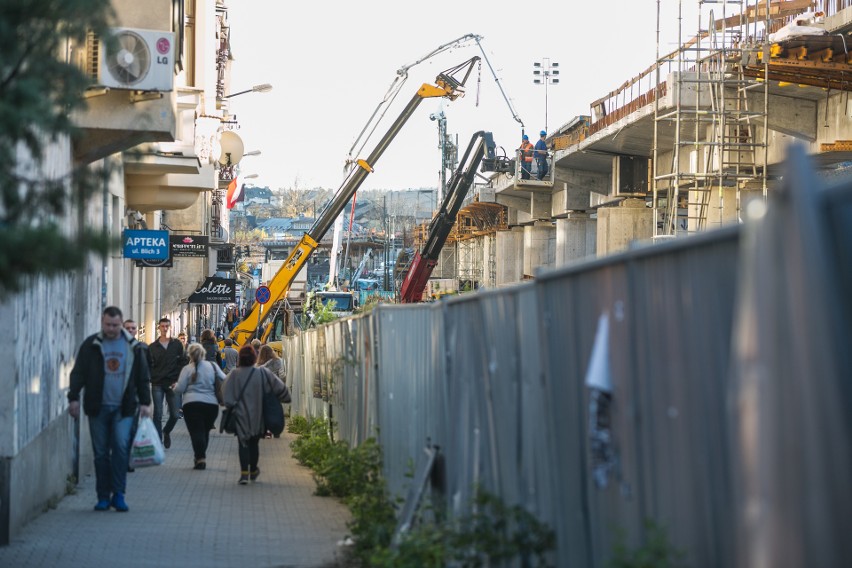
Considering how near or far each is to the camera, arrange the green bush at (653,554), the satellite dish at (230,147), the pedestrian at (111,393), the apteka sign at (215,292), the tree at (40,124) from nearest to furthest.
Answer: the green bush at (653,554), the tree at (40,124), the pedestrian at (111,393), the satellite dish at (230,147), the apteka sign at (215,292)

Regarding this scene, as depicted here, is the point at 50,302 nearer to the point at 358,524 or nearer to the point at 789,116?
the point at 358,524

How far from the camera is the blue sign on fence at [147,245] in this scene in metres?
21.3

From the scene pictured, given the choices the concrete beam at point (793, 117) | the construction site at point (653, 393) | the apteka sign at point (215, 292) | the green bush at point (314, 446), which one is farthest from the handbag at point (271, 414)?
the apteka sign at point (215, 292)

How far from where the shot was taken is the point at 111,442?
1238 centimetres

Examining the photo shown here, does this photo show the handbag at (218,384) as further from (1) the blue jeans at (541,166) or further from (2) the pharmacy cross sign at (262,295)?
(1) the blue jeans at (541,166)

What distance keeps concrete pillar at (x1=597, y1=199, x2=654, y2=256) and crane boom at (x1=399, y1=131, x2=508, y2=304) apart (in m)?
4.59

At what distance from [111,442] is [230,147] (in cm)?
2325

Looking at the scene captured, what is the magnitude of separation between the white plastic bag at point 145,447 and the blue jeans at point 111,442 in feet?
0.49

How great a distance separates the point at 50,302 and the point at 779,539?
10745 mm

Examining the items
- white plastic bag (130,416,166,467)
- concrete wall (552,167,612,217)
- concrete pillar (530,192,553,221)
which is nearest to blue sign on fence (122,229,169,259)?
white plastic bag (130,416,166,467)

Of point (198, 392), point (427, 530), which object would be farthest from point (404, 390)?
point (198, 392)

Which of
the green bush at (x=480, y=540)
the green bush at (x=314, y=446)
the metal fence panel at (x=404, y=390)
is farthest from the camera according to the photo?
the green bush at (x=314, y=446)

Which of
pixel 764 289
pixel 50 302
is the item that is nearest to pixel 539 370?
pixel 764 289

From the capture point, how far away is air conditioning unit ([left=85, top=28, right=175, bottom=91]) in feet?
46.4
